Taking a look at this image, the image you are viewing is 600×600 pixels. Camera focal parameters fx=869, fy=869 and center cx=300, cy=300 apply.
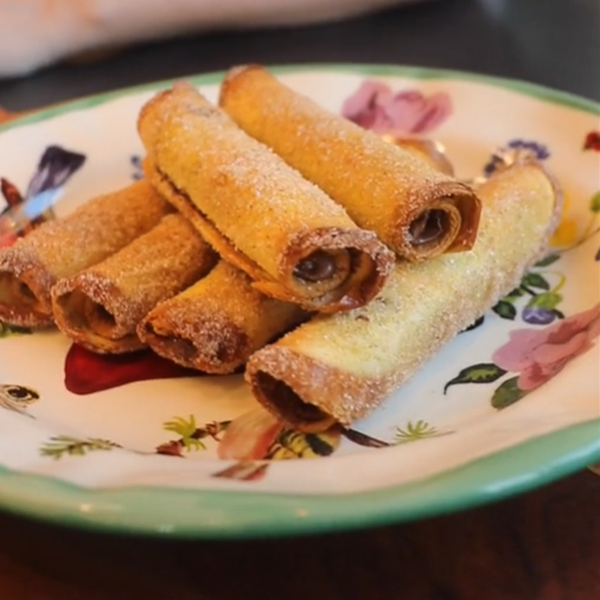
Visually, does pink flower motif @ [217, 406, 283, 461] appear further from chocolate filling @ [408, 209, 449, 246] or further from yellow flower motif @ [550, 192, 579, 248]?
yellow flower motif @ [550, 192, 579, 248]

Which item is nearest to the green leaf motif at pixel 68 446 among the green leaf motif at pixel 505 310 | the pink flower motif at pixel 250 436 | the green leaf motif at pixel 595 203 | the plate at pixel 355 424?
the plate at pixel 355 424

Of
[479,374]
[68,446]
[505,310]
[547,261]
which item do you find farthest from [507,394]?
[68,446]

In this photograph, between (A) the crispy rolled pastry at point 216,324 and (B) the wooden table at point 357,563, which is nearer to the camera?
(B) the wooden table at point 357,563

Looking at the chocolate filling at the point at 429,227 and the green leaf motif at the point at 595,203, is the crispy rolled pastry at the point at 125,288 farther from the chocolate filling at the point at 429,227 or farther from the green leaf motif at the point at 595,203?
the green leaf motif at the point at 595,203

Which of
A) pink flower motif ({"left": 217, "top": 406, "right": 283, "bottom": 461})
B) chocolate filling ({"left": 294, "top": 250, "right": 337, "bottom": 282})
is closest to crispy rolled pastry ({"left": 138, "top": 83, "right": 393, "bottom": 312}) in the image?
chocolate filling ({"left": 294, "top": 250, "right": 337, "bottom": 282})

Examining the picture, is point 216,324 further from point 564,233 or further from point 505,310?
point 564,233

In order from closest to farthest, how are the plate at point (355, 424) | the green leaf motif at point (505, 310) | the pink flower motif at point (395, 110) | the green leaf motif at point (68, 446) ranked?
the plate at point (355, 424) < the green leaf motif at point (68, 446) < the green leaf motif at point (505, 310) < the pink flower motif at point (395, 110)
